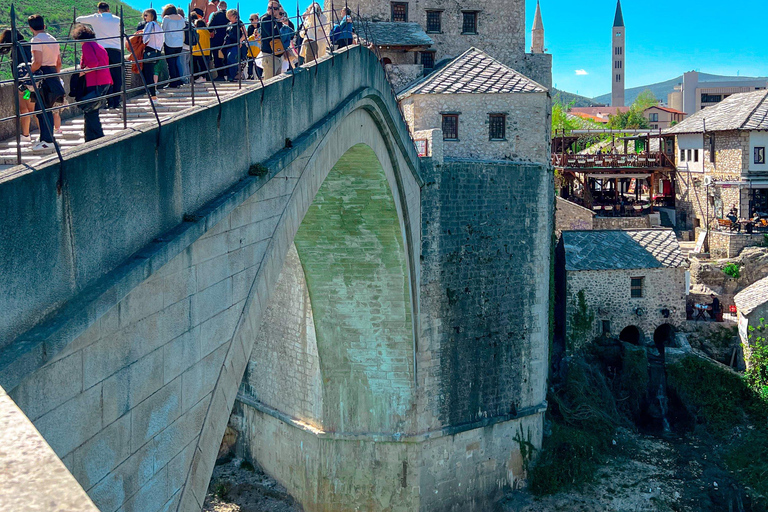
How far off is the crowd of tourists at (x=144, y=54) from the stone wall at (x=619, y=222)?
19885 millimetres

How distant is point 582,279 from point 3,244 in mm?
20098

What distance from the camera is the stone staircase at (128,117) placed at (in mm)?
5695

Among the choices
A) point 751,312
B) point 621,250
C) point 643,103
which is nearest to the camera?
point 751,312

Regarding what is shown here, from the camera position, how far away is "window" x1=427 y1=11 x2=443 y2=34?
73.0 feet

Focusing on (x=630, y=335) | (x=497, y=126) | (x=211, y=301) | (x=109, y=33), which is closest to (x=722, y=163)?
(x=630, y=335)

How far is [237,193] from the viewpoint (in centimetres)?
605

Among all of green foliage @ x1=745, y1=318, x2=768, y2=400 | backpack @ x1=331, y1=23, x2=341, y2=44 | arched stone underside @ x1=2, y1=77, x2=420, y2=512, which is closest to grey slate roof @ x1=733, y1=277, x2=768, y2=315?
green foliage @ x1=745, y1=318, x2=768, y2=400

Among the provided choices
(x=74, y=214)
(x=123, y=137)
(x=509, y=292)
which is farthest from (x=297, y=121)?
(x=509, y=292)

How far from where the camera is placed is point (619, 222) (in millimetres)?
30875

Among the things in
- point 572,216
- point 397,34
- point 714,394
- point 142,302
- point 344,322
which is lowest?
point 714,394

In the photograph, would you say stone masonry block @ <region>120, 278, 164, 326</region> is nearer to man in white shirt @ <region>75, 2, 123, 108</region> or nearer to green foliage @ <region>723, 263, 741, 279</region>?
man in white shirt @ <region>75, 2, 123, 108</region>

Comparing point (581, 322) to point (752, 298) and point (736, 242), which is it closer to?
point (752, 298)

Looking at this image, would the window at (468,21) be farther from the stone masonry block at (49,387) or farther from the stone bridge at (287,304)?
the stone masonry block at (49,387)

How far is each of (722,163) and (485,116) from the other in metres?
18.6
